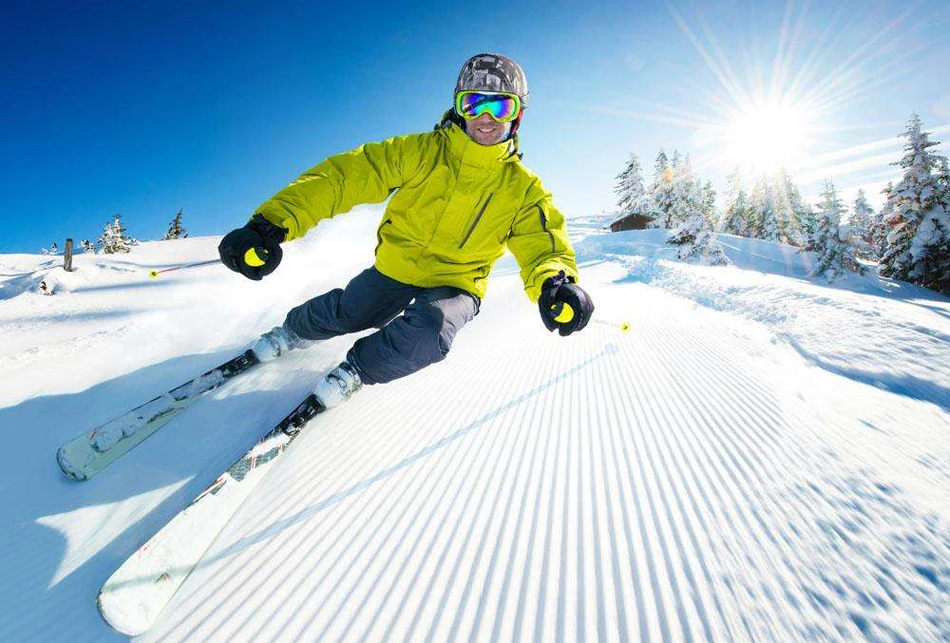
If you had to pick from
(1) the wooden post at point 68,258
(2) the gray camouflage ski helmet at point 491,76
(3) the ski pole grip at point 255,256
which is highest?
(1) the wooden post at point 68,258

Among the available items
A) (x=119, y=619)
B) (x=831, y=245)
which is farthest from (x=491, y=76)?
(x=831, y=245)

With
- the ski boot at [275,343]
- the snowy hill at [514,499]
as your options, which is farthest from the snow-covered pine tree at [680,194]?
the ski boot at [275,343]

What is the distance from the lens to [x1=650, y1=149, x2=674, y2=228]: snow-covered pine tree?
34.5 meters

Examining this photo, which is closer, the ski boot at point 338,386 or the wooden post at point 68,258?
the ski boot at point 338,386

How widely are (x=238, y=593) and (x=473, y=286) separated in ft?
7.01

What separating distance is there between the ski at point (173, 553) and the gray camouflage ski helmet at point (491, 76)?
8.51 feet

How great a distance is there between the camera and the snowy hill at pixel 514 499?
1.22m

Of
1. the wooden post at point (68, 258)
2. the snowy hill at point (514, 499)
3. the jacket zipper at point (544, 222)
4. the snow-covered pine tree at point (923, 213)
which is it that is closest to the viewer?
the snowy hill at point (514, 499)

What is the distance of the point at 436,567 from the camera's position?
4.52 ft

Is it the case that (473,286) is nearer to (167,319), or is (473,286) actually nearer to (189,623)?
(189,623)

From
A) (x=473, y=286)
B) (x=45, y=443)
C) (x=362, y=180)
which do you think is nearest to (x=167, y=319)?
(x=45, y=443)

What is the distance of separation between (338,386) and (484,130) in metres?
1.95

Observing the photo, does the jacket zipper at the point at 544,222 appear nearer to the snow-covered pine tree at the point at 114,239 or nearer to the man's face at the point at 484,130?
the man's face at the point at 484,130

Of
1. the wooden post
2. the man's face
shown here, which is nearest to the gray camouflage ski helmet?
the man's face
